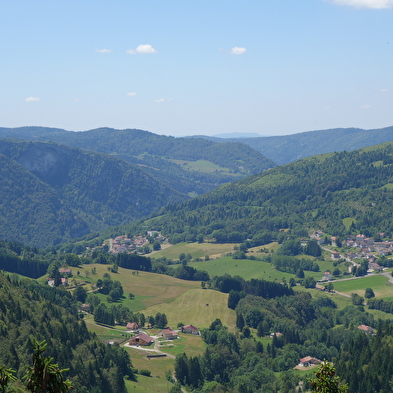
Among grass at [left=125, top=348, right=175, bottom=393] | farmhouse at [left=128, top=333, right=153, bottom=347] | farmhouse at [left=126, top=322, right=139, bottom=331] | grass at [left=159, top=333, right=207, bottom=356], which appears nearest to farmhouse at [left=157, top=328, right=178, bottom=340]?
grass at [left=159, top=333, right=207, bottom=356]

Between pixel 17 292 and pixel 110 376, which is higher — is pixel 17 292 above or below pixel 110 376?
above

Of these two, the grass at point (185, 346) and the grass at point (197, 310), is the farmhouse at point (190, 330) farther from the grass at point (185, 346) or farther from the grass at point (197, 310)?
the grass at point (197, 310)

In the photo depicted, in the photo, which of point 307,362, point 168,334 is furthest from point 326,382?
point 168,334

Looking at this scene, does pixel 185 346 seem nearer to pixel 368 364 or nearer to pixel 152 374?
pixel 152 374

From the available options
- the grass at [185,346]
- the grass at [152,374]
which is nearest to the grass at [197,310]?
the grass at [185,346]

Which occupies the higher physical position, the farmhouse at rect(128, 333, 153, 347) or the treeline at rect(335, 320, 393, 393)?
the treeline at rect(335, 320, 393, 393)

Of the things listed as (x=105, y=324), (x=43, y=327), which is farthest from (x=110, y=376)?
(x=105, y=324)

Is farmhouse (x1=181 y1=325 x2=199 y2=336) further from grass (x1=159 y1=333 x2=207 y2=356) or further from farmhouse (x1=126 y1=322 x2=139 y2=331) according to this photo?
farmhouse (x1=126 y1=322 x2=139 y2=331)

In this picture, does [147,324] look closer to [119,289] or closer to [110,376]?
[119,289]
